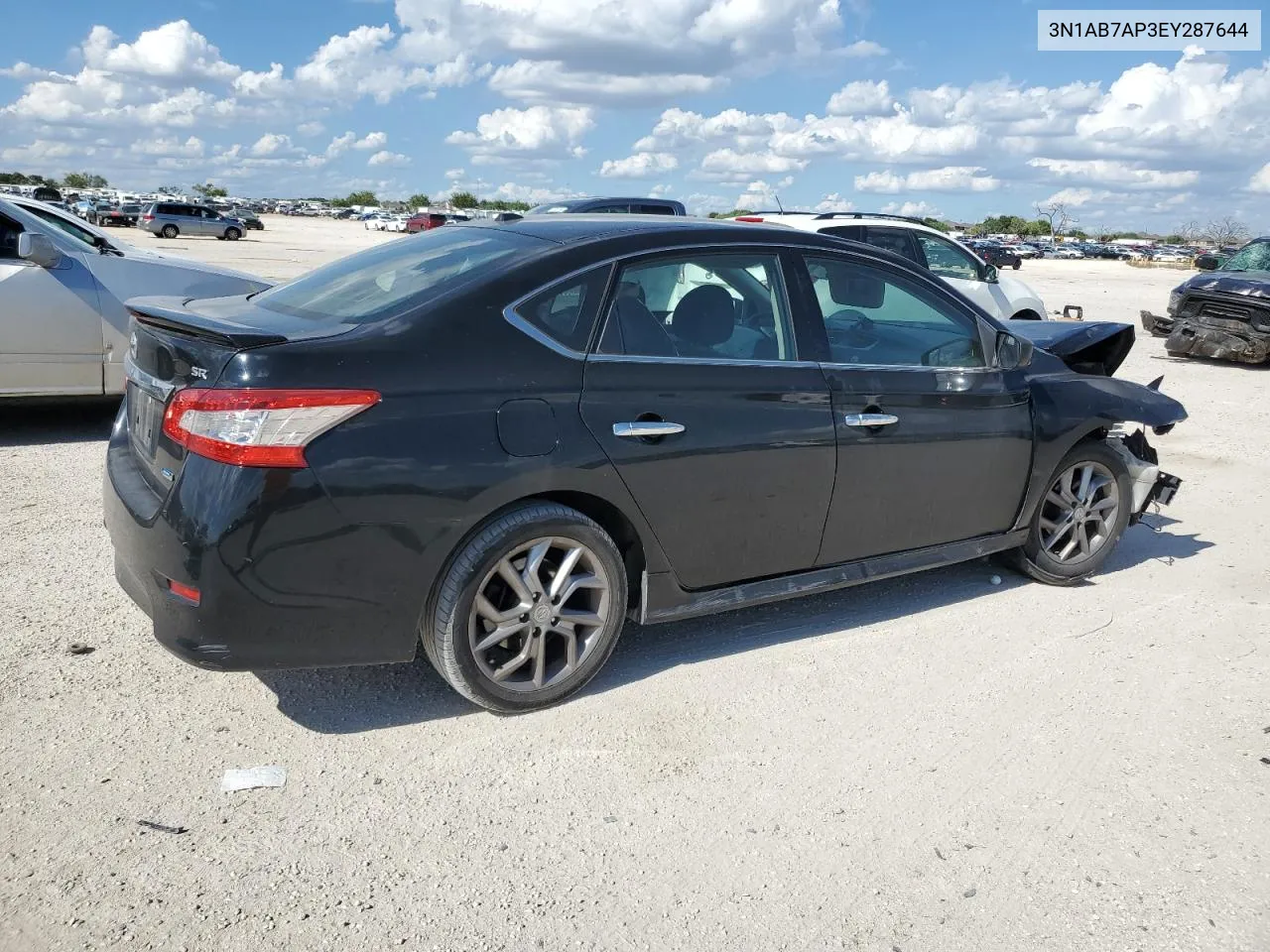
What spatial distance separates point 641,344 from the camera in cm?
387

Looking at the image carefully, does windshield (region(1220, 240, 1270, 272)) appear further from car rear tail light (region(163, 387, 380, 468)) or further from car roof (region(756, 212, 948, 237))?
car rear tail light (region(163, 387, 380, 468))

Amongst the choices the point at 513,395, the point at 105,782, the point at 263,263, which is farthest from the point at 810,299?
the point at 263,263

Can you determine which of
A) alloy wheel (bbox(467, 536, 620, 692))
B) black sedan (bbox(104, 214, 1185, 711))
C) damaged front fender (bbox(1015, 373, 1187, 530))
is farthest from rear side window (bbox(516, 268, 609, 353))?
damaged front fender (bbox(1015, 373, 1187, 530))

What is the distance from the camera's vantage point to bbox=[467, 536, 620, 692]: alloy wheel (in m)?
3.61

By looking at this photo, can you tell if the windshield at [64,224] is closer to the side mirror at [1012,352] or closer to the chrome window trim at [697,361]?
the chrome window trim at [697,361]

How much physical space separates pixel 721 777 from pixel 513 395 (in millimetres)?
1419

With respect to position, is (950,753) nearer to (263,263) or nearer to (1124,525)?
(1124,525)

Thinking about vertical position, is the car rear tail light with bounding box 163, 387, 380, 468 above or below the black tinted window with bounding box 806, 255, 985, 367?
below

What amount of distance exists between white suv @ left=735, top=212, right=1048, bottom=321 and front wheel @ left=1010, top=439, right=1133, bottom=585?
616cm

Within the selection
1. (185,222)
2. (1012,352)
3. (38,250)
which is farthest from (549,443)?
(185,222)

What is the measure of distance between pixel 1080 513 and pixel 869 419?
64.5 inches

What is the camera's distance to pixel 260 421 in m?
3.17

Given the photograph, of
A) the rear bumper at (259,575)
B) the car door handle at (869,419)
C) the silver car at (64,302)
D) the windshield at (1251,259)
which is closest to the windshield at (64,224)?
the silver car at (64,302)

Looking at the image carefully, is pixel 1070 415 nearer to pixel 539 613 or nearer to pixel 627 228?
pixel 627 228
